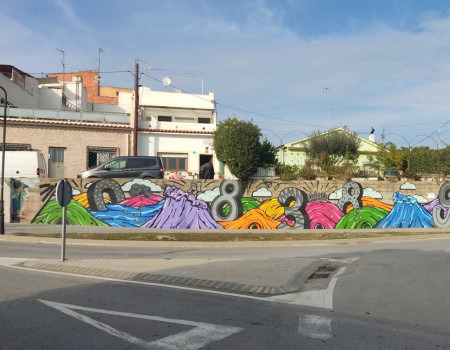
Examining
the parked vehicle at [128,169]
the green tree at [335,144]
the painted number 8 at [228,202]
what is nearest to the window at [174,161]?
the parked vehicle at [128,169]

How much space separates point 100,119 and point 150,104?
6829 millimetres

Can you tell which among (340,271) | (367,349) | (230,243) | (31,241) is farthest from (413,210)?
(367,349)

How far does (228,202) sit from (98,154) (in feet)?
35.5

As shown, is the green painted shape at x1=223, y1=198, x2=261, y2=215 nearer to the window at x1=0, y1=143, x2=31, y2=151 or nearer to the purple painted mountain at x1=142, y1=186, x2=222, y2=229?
the purple painted mountain at x1=142, y1=186, x2=222, y2=229

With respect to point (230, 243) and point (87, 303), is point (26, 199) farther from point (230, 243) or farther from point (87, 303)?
point (87, 303)

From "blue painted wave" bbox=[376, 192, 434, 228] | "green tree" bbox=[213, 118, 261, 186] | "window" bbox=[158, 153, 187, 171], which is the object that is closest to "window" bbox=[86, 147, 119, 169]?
"window" bbox=[158, 153, 187, 171]

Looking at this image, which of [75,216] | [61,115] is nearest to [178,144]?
[61,115]

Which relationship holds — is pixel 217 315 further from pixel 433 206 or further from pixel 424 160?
pixel 424 160

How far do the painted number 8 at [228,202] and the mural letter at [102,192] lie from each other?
470cm

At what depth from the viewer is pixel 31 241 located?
15781 mm

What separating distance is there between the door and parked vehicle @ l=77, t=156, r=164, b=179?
20.9 feet

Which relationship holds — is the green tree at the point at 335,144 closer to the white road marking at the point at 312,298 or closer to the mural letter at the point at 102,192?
the mural letter at the point at 102,192

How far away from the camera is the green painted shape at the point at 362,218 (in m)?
23.1

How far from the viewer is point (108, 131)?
28.2m
